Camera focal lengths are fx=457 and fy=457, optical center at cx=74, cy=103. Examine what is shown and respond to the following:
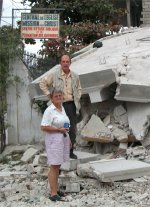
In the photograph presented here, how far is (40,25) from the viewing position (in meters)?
11.1

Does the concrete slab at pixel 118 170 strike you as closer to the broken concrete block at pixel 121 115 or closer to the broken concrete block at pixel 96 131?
the broken concrete block at pixel 96 131

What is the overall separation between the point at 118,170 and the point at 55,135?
112 centimetres

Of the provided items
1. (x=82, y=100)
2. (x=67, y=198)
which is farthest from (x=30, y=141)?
(x=67, y=198)

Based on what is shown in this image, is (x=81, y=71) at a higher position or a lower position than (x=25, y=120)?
higher

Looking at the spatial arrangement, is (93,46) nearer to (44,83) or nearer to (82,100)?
(82,100)

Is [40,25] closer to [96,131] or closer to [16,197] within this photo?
[96,131]

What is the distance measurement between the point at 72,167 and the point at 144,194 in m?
1.37

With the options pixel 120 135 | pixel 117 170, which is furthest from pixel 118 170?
pixel 120 135

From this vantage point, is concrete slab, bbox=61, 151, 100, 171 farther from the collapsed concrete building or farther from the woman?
the woman

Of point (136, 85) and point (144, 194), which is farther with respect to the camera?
point (136, 85)

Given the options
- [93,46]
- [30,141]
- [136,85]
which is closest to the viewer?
[136,85]

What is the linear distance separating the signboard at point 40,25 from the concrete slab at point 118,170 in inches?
210

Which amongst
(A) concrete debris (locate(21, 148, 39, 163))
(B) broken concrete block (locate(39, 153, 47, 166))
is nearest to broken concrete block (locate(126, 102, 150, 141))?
(B) broken concrete block (locate(39, 153, 47, 166))

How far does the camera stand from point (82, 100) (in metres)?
8.54
